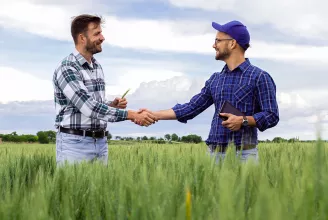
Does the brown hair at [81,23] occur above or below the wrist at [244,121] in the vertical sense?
above

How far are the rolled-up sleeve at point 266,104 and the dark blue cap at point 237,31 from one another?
33cm

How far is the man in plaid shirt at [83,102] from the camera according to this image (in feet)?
13.6

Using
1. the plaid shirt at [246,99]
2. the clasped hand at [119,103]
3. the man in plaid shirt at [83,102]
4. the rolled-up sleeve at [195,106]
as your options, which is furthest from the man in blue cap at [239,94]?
the clasped hand at [119,103]

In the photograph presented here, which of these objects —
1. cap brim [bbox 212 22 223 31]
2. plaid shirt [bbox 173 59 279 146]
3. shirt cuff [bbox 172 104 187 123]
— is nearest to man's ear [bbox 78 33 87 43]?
shirt cuff [bbox 172 104 187 123]

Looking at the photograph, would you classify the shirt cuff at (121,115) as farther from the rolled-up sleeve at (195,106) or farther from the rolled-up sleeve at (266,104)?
the rolled-up sleeve at (266,104)

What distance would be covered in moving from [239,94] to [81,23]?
1.76 metres

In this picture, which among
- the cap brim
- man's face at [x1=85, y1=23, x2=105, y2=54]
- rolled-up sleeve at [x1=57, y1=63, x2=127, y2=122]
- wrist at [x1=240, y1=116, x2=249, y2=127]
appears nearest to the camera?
wrist at [x1=240, y1=116, x2=249, y2=127]

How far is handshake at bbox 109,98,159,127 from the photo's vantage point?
467 cm

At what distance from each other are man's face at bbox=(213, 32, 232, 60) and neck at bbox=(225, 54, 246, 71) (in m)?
0.04

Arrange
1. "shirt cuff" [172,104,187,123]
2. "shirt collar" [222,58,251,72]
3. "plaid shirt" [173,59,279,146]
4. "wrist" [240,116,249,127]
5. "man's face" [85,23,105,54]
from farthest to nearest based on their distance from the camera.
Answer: "man's face" [85,23,105,54]
"shirt cuff" [172,104,187,123]
"shirt collar" [222,58,251,72]
"plaid shirt" [173,59,279,146]
"wrist" [240,116,249,127]

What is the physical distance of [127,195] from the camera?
147 centimetres

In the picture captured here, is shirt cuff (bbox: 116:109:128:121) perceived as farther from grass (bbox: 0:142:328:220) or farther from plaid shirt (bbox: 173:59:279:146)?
grass (bbox: 0:142:328:220)

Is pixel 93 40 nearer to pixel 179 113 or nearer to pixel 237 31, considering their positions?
pixel 179 113

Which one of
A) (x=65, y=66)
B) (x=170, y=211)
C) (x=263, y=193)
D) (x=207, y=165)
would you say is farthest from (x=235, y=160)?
(x=65, y=66)
